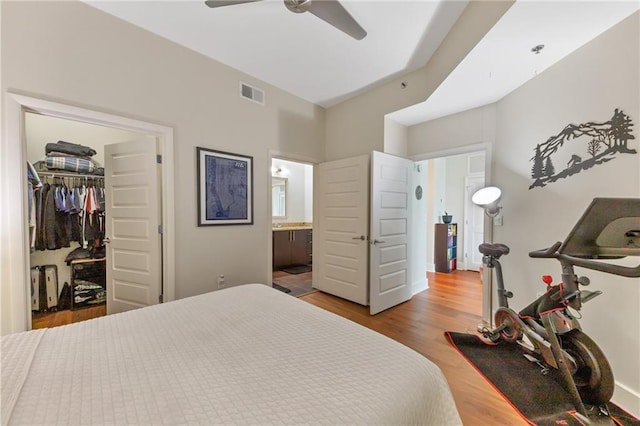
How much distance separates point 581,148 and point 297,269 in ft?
13.9

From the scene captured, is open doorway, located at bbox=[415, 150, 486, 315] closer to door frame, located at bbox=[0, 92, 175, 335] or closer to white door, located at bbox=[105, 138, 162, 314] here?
white door, located at bbox=[105, 138, 162, 314]

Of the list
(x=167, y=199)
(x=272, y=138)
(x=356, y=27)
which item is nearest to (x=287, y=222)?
(x=272, y=138)

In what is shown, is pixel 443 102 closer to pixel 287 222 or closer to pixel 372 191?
pixel 372 191

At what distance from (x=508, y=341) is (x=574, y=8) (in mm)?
2475

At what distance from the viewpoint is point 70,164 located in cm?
284

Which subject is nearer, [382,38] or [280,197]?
[382,38]

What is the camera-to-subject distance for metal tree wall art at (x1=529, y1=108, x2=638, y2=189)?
1502 millimetres

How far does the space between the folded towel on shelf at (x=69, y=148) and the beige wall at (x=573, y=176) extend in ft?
15.4

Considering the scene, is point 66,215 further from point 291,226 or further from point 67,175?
point 291,226

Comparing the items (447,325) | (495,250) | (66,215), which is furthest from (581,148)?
(66,215)

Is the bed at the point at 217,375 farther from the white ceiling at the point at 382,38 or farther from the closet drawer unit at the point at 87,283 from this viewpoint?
the closet drawer unit at the point at 87,283

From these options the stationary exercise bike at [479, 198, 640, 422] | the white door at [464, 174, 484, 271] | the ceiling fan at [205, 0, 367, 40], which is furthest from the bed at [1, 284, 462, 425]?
the white door at [464, 174, 484, 271]

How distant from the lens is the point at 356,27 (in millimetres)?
1700

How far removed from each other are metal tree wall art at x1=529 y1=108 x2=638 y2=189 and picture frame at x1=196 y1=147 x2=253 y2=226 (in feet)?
9.44
